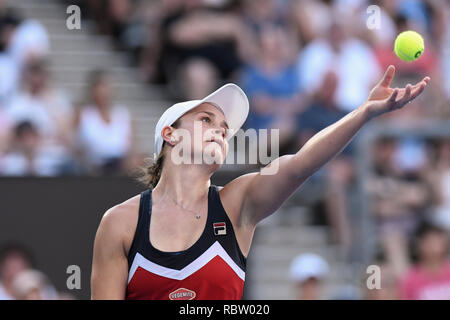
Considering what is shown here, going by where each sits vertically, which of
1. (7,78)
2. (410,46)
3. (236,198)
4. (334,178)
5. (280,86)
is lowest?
(236,198)

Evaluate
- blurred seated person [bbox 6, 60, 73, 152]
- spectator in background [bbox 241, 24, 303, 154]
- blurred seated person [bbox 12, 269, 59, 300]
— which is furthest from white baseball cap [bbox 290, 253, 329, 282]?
blurred seated person [bbox 6, 60, 73, 152]

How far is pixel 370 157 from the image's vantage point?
29.5 feet

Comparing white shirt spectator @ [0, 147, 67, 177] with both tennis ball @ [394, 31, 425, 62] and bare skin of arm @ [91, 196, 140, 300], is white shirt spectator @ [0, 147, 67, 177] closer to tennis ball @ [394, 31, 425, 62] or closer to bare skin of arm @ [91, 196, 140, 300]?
bare skin of arm @ [91, 196, 140, 300]

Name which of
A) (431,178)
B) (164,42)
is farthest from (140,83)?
(431,178)

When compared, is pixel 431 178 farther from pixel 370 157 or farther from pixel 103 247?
pixel 103 247

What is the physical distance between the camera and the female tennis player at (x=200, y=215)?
14.4 feet

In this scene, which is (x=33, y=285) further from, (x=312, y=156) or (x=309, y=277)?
(x=312, y=156)

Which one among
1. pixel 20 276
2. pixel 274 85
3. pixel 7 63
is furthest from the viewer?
pixel 7 63

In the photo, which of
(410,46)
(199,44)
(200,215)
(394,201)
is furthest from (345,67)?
(200,215)

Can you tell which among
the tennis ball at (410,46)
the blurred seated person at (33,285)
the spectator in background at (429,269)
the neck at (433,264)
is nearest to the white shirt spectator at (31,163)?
the blurred seated person at (33,285)

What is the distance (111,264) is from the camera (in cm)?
453

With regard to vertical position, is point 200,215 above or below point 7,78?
below

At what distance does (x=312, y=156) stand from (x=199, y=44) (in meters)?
6.12

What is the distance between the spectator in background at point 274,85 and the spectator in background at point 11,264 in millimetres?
2528
